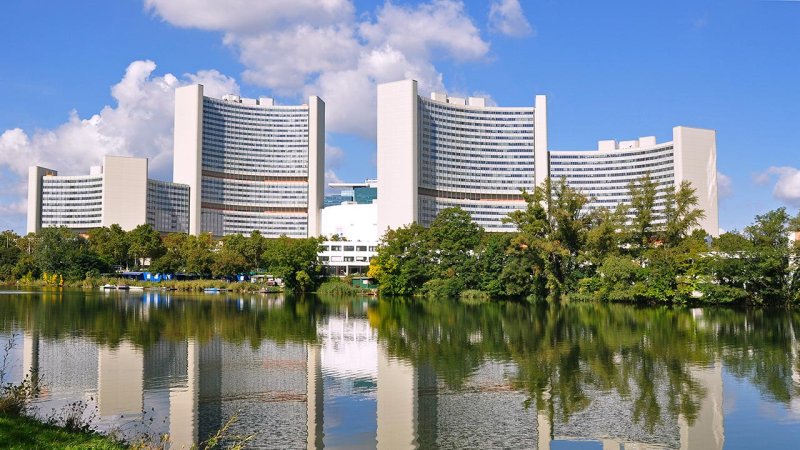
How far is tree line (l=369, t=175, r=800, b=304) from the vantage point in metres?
59.4

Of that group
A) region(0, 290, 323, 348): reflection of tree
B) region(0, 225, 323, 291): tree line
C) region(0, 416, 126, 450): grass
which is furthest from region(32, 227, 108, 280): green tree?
region(0, 416, 126, 450): grass

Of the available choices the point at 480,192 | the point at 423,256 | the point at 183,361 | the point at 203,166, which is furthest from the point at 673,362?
the point at 203,166

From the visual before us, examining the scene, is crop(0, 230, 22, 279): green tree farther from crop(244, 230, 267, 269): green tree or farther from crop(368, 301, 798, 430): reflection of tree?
crop(368, 301, 798, 430): reflection of tree

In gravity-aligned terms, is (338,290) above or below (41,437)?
below

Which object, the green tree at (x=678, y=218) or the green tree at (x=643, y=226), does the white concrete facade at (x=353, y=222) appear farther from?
the green tree at (x=678, y=218)

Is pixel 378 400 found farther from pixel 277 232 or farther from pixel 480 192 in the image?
pixel 277 232

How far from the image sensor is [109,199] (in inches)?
5866

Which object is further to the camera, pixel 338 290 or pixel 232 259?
pixel 232 259

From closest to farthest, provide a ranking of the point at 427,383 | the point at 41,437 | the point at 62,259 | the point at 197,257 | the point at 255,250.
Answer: the point at 41,437 → the point at 427,383 → the point at 62,259 → the point at 197,257 → the point at 255,250

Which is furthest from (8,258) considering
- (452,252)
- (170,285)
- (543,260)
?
(543,260)

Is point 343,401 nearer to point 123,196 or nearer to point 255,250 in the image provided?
point 255,250

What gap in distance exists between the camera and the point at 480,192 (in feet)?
496

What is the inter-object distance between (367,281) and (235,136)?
69.4m

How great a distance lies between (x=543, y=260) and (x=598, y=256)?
6.11m
